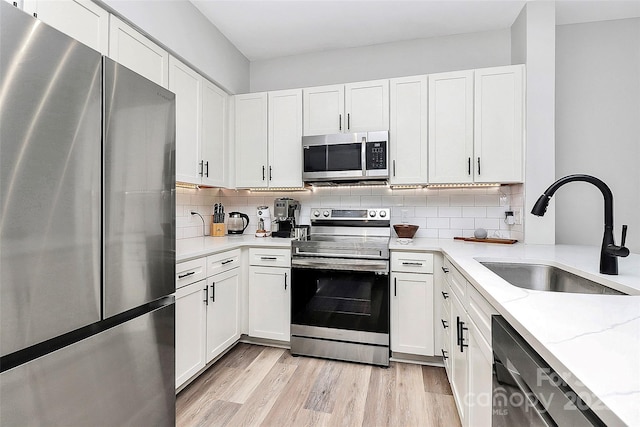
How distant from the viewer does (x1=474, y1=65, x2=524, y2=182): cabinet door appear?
2.47 meters

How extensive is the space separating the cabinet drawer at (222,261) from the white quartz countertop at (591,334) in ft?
5.55

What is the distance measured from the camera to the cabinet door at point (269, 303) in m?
2.63

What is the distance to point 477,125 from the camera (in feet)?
8.33

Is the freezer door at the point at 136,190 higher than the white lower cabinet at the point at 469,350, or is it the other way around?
the freezer door at the point at 136,190

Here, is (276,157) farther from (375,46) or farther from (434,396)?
(434,396)

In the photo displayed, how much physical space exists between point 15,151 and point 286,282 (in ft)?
6.58

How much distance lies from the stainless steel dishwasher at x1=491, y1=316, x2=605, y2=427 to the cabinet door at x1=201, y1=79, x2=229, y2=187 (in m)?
2.40

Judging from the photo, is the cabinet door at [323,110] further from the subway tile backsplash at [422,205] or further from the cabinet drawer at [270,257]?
the cabinet drawer at [270,257]

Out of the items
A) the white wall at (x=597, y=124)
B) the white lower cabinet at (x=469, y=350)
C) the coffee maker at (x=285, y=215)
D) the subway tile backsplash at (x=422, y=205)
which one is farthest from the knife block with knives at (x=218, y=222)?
the white wall at (x=597, y=124)

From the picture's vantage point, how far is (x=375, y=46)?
10.1 feet

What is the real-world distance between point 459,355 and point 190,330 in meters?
1.61

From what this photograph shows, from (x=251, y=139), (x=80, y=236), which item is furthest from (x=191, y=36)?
(x=80, y=236)

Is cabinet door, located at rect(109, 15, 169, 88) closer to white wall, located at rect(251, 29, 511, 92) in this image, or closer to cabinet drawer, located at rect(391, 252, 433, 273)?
white wall, located at rect(251, 29, 511, 92)

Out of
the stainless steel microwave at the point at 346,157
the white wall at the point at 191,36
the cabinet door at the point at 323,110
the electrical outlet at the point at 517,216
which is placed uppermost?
the white wall at the point at 191,36
